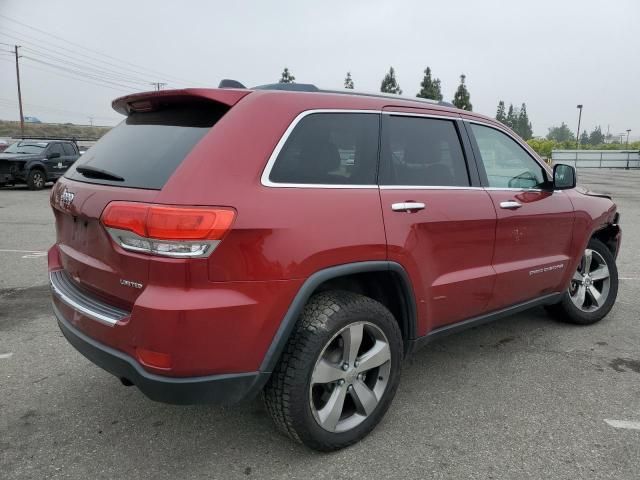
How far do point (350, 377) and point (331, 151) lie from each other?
1.12 metres

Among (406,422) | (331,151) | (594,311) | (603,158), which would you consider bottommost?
(406,422)

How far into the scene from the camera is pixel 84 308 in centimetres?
249

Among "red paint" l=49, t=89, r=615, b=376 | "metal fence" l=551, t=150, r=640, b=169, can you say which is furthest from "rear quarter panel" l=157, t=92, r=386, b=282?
"metal fence" l=551, t=150, r=640, b=169

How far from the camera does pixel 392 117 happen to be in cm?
296

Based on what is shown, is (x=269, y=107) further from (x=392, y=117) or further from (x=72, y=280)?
(x=72, y=280)

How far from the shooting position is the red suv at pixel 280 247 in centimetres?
216

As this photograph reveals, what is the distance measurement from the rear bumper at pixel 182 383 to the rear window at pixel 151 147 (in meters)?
0.75

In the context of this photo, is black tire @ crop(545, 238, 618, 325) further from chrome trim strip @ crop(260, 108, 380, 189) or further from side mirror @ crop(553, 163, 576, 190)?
chrome trim strip @ crop(260, 108, 380, 189)

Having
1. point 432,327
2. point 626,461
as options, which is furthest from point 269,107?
point 626,461

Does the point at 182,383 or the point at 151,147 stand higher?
the point at 151,147

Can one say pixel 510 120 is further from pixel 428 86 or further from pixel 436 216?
pixel 436 216

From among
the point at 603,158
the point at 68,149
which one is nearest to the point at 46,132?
the point at 68,149

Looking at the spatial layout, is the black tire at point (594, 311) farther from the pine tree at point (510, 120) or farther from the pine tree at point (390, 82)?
the pine tree at point (510, 120)

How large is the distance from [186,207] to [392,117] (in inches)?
53.7
